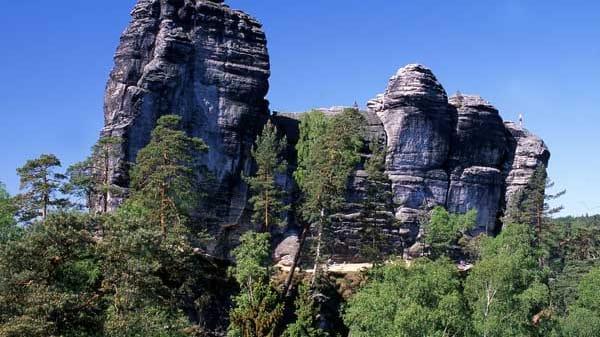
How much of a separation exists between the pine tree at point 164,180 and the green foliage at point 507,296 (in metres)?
15.1

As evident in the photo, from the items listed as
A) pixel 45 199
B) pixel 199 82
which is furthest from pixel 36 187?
pixel 199 82

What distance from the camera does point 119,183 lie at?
42.3 metres

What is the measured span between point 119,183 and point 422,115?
24929mm

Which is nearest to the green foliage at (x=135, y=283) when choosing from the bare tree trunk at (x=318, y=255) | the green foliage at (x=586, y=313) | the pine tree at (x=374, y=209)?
the bare tree trunk at (x=318, y=255)

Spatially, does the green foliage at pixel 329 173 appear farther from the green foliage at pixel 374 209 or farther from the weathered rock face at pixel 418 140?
the weathered rock face at pixel 418 140

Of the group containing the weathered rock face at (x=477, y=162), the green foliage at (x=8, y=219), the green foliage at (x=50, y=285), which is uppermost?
the weathered rock face at (x=477, y=162)

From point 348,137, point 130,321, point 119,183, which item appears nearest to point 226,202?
point 119,183

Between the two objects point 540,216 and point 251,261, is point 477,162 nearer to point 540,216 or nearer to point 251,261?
point 540,216

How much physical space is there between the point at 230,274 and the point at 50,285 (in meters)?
17.1

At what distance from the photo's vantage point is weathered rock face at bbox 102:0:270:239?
44.4 meters

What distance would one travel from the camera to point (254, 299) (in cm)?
3091

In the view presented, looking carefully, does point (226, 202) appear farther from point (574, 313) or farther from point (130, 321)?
point (130, 321)

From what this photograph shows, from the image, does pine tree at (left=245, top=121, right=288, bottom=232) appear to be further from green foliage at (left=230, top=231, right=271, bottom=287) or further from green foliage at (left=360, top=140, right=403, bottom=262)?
green foliage at (left=360, top=140, right=403, bottom=262)

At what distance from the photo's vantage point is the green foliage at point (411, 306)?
88.6ft
